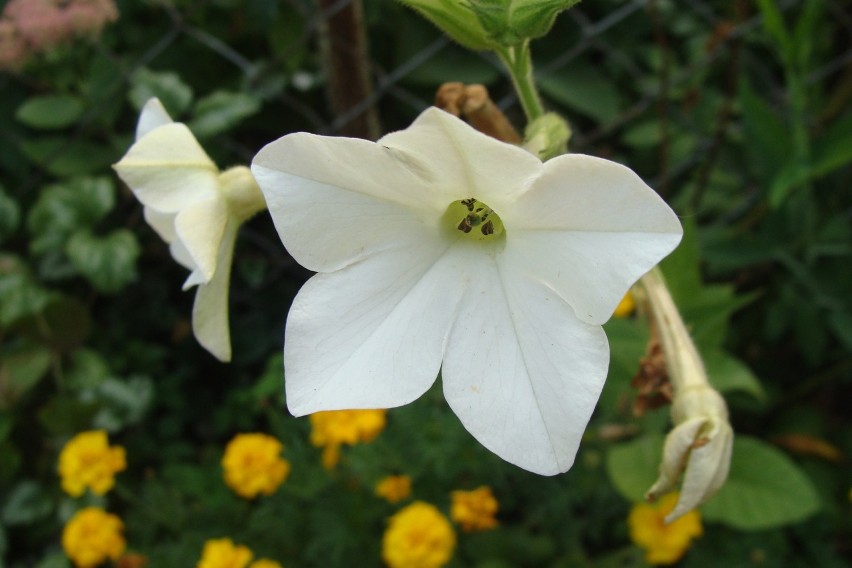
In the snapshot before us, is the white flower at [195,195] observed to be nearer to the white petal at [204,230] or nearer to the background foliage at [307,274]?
the white petal at [204,230]

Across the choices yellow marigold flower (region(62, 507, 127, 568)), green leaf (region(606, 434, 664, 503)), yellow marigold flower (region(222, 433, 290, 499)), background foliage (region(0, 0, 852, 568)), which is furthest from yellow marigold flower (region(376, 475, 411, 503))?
yellow marigold flower (region(62, 507, 127, 568))

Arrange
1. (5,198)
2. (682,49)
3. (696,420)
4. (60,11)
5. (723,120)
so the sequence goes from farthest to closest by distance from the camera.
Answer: (682,49), (723,120), (5,198), (60,11), (696,420)

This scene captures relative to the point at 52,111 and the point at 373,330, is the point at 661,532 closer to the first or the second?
the point at 373,330

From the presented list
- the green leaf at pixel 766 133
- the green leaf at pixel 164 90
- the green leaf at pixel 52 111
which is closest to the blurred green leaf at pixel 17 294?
the green leaf at pixel 52 111

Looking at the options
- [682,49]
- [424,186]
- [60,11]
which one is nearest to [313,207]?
[424,186]

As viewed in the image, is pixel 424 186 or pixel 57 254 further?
pixel 57 254

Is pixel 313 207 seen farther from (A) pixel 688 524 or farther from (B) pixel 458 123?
(A) pixel 688 524
